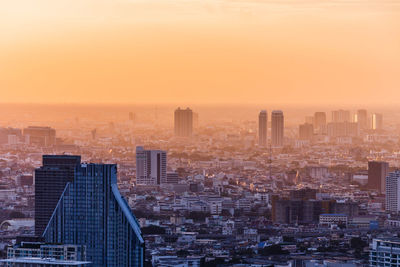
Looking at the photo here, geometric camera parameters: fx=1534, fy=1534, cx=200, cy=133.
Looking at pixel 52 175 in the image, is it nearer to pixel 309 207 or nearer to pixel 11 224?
pixel 11 224

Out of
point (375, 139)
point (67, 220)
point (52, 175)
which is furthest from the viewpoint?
point (375, 139)

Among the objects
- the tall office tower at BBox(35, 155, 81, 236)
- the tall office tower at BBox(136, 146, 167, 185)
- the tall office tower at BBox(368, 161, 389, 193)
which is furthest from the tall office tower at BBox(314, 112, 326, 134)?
the tall office tower at BBox(35, 155, 81, 236)

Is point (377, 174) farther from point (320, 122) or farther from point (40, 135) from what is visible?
point (320, 122)

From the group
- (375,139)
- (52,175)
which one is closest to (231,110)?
(375,139)

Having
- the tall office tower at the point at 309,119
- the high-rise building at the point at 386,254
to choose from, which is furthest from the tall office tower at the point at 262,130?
the high-rise building at the point at 386,254

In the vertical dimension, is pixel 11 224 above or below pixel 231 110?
below

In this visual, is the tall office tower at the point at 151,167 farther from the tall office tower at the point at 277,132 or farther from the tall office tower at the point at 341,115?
the tall office tower at the point at 277,132

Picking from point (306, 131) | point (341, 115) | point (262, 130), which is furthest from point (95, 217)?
point (306, 131)
